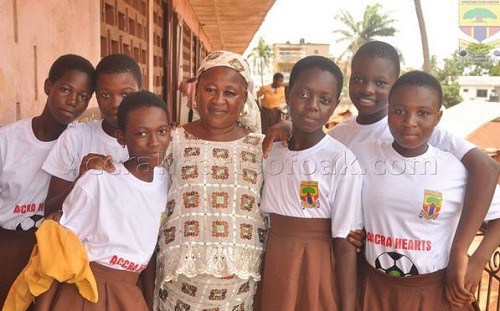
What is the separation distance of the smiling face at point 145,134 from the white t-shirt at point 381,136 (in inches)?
33.5

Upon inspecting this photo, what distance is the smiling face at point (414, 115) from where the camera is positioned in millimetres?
1920

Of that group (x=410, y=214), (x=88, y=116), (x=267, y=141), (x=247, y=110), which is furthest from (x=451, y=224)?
(x=88, y=116)

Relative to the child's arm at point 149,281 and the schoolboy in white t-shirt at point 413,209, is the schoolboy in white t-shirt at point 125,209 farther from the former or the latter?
the schoolboy in white t-shirt at point 413,209

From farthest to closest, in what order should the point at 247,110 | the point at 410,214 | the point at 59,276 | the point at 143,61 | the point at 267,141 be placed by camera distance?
the point at 143,61 → the point at 247,110 → the point at 267,141 → the point at 410,214 → the point at 59,276

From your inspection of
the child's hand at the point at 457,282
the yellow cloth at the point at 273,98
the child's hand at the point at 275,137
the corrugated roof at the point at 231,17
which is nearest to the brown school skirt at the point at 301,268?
the child's hand at the point at 275,137

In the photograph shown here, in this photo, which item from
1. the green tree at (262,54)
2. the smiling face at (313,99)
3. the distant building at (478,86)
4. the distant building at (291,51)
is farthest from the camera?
the green tree at (262,54)

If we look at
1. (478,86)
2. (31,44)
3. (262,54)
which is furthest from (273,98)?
(262,54)

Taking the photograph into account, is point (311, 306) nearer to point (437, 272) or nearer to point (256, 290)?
point (256, 290)

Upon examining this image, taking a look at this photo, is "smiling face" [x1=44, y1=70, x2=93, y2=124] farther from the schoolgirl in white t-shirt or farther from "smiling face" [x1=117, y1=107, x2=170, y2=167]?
the schoolgirl in white t-shirt

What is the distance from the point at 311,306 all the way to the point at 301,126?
2.21 ft

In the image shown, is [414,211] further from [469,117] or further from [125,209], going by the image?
[469,117]

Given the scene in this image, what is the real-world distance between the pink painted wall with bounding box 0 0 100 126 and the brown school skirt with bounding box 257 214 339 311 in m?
1.35

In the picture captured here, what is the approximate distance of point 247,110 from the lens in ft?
7.20

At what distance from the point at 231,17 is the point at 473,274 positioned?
9.30 metres
